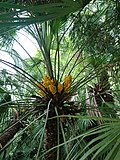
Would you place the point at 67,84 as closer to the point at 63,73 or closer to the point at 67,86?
the point at 67,86

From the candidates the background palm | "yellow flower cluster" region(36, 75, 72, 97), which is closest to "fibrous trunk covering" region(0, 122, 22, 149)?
the background palm

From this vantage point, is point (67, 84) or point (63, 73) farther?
point (63, 73)

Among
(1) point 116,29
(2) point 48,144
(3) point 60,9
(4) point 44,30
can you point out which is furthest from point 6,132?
(1) point 116,29

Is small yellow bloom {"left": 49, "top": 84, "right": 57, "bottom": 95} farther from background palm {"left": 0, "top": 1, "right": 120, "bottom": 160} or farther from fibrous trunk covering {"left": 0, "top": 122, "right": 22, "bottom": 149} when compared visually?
fibrous trunk covering {"left": 0, "top": 122, "right": 22, "bottom": 149}

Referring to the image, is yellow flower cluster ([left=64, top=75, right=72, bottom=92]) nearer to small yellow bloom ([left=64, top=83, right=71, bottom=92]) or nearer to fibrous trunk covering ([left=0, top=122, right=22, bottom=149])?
small yellow bloom ([left=64, top=83, right=71, bottom=92])

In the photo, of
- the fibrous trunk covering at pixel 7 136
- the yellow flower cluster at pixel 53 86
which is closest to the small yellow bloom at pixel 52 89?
the yellow flower cluster at pixel 53 86

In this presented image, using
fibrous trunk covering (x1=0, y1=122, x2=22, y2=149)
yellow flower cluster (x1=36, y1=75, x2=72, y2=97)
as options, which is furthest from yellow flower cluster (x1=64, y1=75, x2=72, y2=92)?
fibrous trunk covering (x1=0, y1=122, x2=22, y2=149)

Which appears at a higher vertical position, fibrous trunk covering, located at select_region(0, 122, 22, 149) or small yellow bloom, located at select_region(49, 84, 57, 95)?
small yellow bloom, located at select_region(49, 84, 57, 95)

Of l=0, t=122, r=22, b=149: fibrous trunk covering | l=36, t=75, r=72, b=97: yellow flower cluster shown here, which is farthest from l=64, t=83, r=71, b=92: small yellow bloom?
l=0, t=122, r=22, b=149: fibrous trunk covering

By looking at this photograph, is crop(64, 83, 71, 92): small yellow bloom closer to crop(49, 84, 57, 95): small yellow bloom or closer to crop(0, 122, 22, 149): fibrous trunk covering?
crop(49, 84, 57, 95): small yellow bloom

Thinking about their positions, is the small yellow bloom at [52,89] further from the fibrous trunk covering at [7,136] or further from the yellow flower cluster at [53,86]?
the fibrous trunk covering at [7,136]

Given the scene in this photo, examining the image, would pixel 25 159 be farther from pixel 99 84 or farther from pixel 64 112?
pixel 99 84

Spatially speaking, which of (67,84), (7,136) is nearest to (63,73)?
(67,84)

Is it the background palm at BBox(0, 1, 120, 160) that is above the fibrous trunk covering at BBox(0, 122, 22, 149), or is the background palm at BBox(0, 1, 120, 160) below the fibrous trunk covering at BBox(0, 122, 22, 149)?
above
